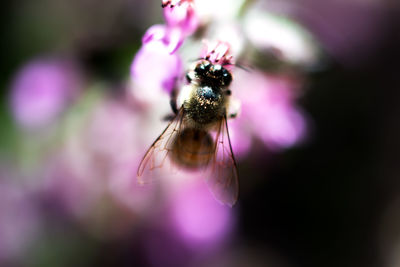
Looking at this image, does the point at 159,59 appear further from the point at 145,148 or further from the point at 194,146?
the point at 145,148

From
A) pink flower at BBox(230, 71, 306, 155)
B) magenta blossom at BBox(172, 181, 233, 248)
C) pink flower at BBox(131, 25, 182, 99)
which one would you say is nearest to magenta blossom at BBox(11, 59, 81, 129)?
magenta blossom at BBox(172, 181, 233, 248)

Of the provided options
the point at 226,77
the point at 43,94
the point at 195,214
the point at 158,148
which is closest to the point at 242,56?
the point at 226,77

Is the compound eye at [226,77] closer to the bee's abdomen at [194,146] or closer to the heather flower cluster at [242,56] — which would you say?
the heather flower cluster at [242,56]

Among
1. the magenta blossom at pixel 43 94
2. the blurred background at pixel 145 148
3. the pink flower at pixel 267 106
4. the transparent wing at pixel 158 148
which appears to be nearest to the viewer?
the transparent wing at pixel 158 148

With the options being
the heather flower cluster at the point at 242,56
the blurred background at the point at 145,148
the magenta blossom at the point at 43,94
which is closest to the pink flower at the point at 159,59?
the heather flower cluster at the point at 242,56

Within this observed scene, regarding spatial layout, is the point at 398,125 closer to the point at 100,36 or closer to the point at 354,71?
the point at 354,71

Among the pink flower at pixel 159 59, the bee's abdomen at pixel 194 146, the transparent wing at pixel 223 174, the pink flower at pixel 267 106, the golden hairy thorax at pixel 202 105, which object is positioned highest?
the pink flower at pixel 267 106
